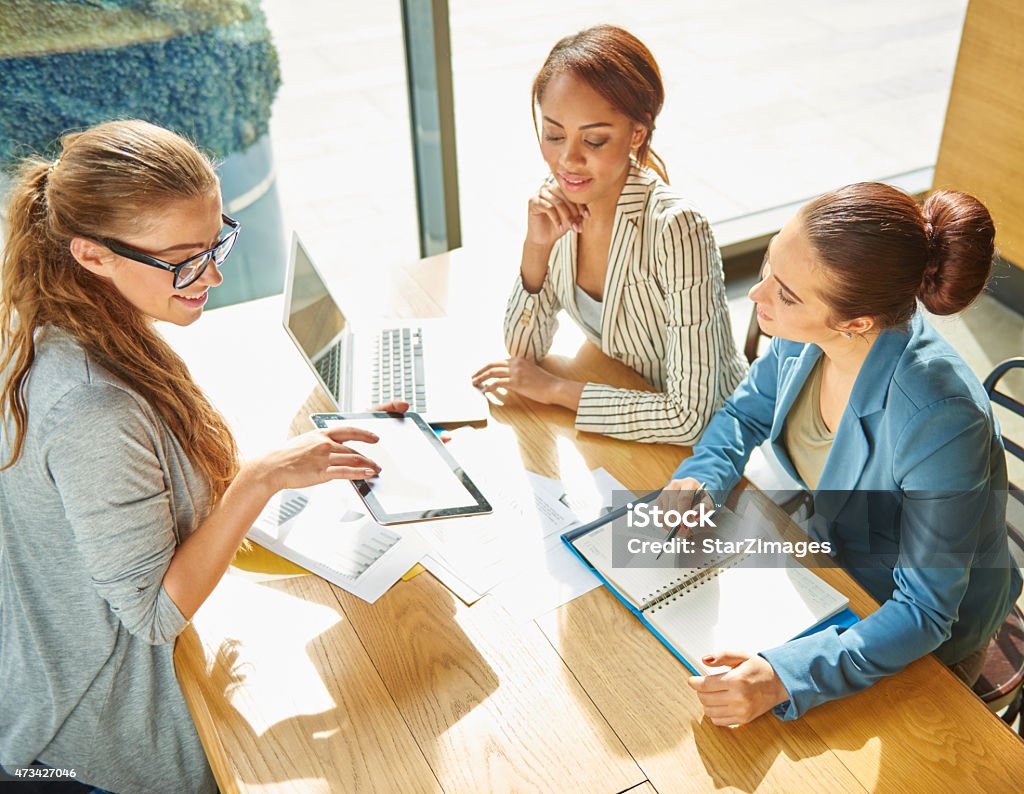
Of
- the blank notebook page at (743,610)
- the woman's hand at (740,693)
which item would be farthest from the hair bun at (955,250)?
the woman's hand at (740,693)

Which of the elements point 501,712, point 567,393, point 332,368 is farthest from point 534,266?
point 501,712

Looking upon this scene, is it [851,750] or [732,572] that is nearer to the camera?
[851,750]

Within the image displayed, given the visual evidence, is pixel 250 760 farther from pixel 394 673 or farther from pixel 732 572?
pixel 732 572

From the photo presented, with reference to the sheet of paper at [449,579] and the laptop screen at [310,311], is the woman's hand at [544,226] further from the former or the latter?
the sheet of paper at [449,579]

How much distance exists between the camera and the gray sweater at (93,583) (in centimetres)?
124

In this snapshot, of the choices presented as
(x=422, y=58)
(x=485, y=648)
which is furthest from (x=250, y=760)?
(x=422, y=58)

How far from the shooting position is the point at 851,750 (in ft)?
4.00

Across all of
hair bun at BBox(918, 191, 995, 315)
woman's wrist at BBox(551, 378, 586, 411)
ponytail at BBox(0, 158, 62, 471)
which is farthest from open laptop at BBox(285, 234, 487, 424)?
hair bun at BBox(918, 191, 995, 315)

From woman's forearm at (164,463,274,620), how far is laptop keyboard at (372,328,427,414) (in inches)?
19.0

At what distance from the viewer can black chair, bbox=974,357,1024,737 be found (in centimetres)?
155

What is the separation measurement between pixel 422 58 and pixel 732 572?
189 cm

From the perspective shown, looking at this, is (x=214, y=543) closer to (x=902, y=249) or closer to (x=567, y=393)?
(x=567, y=393)

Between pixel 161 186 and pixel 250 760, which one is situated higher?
pixel 161 186

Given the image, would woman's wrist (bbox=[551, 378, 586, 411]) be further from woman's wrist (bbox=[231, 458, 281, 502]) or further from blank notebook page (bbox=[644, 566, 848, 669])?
woman's wrist (bbox=[231, 458, 281, 502])
